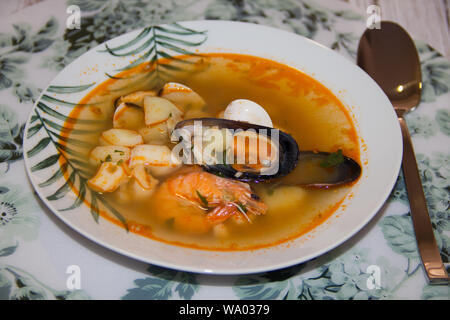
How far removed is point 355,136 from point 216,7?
1.39 m

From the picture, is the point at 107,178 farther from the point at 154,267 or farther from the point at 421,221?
the point at 421,221

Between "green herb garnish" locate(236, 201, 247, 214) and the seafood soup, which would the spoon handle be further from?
"green herb garnish" locate(236, 201, 247, 214)

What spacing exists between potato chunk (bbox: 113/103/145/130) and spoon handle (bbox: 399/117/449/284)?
4.41 feet

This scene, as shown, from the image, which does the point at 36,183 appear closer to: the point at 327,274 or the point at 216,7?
the point at 327,274

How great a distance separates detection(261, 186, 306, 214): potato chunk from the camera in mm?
1802

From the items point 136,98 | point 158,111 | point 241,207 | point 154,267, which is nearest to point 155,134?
point 158,111

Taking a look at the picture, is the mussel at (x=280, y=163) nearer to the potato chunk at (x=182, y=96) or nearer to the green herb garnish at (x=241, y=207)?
the green herb garnish at (x=241, y=207)

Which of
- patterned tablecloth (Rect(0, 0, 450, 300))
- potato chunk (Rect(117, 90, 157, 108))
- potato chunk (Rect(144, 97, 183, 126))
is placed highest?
potato chunk (Rect(117, 90, 157, 108))

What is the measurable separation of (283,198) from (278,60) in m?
0.94

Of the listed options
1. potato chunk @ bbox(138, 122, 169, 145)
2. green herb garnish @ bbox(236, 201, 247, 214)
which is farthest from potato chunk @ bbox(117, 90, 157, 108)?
A: green herb garnish @ bbox(236, 201, 247, 214)

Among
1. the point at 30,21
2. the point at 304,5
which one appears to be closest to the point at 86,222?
the point at 30,21

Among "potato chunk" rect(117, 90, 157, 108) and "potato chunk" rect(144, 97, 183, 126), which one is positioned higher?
"potato chunk" rect(117, 90, 157, 108)

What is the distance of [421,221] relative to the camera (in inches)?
66.5

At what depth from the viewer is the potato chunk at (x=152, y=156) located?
1.90 meters
